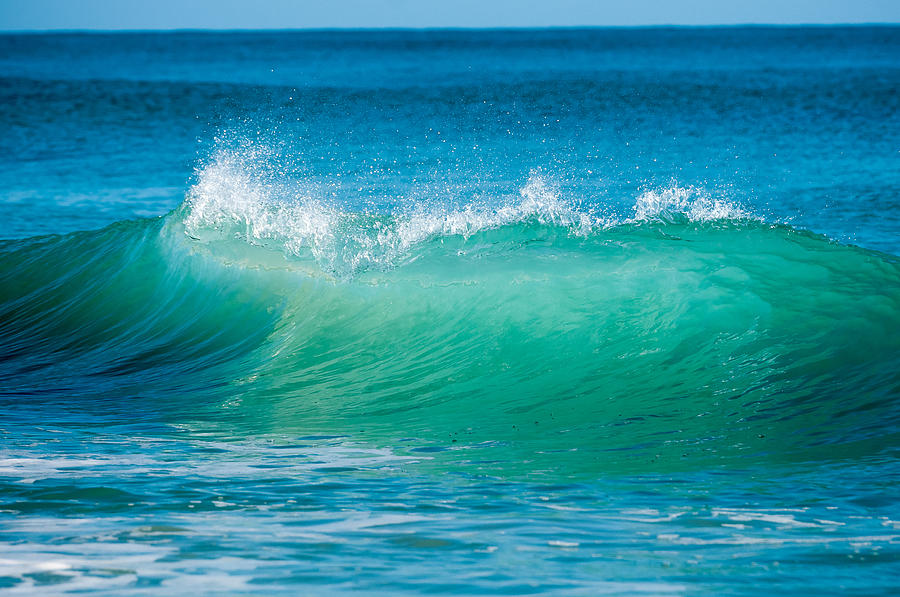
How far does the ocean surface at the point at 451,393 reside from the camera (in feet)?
11.8

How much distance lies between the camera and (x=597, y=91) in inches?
1592

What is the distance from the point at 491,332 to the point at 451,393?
1.01m

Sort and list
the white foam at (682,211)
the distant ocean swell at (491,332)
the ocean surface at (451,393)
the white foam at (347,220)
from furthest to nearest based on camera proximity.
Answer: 1. the white foam at (682,211)
2. the white foam at (347,220)
3. the distant ocean swell at (491,332)
4. the ocean surface at (451,393)

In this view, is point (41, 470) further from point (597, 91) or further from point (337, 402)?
point (597, 91)

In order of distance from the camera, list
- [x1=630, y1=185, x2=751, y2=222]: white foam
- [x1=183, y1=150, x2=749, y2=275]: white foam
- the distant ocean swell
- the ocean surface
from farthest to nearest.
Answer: [x1=630, y1=185, x2=751, y2=222]: white foam
[x1=183, y1=150, x2=749, y2=275]: white foam
the distant ocean swell
the ocean surface

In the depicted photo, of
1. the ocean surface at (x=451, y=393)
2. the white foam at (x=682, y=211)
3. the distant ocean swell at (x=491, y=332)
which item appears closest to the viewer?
the ocean surface at (x=451, y=393)

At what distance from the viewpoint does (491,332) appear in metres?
7.43

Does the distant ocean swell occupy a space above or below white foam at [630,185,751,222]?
below

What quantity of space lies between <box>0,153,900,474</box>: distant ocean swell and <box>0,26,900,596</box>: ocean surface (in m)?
0.03

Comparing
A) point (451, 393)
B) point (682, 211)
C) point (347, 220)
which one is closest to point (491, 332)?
point (451, 393)

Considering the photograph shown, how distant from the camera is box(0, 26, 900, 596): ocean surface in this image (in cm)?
359

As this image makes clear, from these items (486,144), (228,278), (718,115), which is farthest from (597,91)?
(228,278)

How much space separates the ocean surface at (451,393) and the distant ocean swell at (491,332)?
0.10ft

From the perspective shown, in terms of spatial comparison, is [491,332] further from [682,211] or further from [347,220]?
[682,211]
